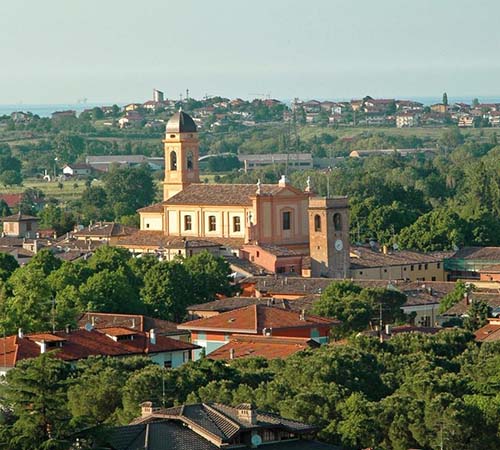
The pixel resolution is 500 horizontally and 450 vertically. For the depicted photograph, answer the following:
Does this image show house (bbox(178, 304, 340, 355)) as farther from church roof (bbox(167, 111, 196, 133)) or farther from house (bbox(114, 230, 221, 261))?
church roof (bbox(167, 111, 196, 133))

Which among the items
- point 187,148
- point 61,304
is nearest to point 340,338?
point 61,304

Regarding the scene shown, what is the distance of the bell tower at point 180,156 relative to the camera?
103938 mm

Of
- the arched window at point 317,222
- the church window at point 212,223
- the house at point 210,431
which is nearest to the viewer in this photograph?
the house at point 210,431

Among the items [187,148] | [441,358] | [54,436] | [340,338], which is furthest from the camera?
[187,148]

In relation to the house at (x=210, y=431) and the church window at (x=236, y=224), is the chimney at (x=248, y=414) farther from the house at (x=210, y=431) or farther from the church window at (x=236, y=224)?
the church window at (x=236, y=224)

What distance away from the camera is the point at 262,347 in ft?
206

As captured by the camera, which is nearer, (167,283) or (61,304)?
(61,304)

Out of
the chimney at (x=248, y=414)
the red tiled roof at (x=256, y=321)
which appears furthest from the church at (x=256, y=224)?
the chimney at (x=248, y=414)

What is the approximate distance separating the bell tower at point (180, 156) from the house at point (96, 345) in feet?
130

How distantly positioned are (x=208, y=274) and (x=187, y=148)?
23522mm

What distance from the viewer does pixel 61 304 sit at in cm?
7112

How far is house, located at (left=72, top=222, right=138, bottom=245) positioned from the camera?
103 metres

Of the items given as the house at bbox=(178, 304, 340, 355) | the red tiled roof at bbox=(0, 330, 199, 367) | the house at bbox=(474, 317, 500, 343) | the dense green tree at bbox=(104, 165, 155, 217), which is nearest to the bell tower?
the dense green tree at bbox=(104, 165, 155, 217)

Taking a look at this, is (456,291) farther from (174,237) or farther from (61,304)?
(174,237)
